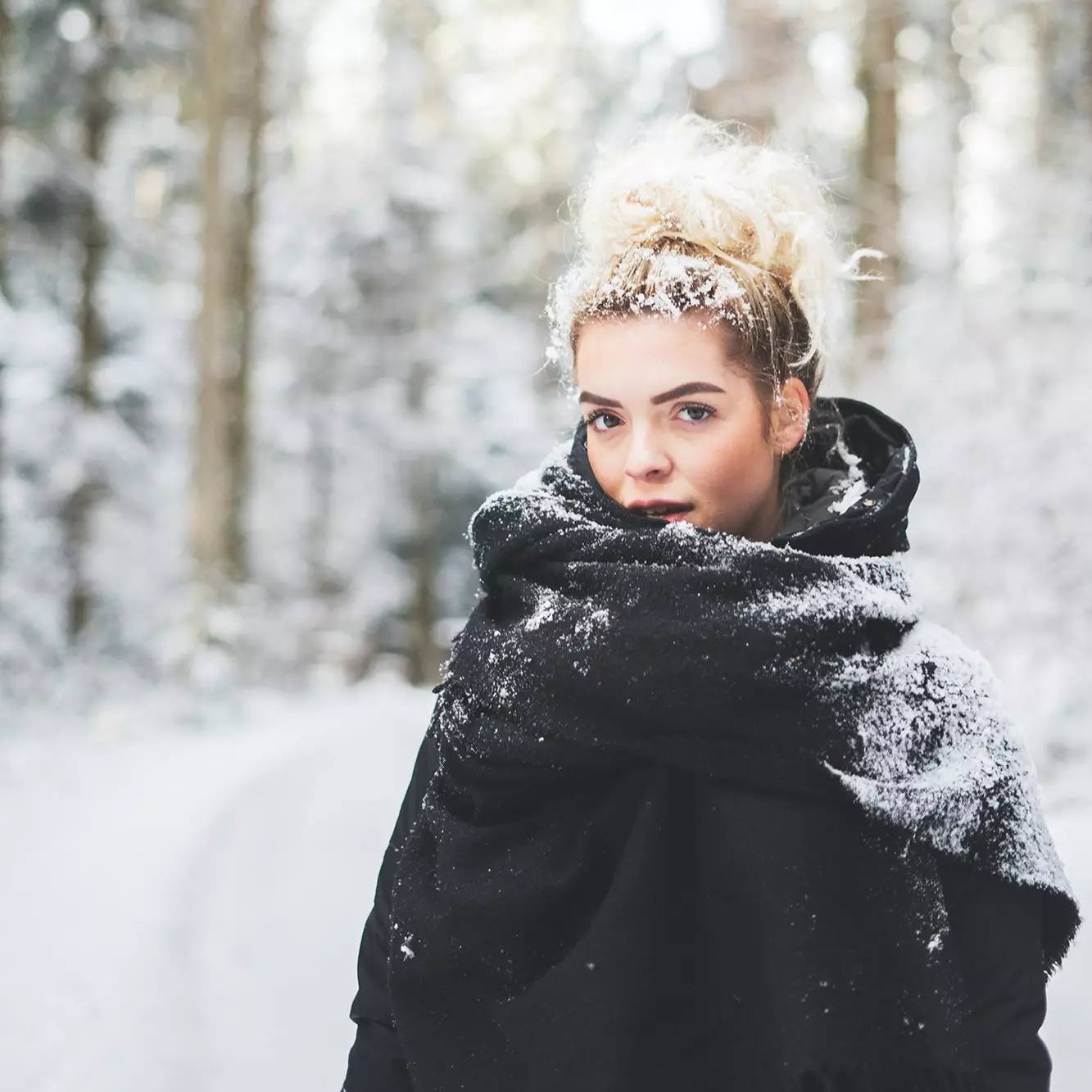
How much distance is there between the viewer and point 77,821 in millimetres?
5863

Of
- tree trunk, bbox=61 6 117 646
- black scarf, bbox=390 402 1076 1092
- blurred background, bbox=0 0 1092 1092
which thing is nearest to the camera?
black scarf, bbox=390 402 1076 1092

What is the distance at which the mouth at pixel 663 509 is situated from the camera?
173 cm

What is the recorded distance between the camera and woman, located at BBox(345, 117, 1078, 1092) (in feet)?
4.91

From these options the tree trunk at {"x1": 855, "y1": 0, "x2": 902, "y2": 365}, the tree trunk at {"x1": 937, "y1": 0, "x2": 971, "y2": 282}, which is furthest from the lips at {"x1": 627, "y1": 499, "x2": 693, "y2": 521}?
the tree trunk at {"x1": 937, "y1": 0, "x2": 971, "y2": 282}

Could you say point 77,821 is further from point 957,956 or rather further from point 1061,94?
point 1061,94

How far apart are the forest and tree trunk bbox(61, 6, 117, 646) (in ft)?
0.15

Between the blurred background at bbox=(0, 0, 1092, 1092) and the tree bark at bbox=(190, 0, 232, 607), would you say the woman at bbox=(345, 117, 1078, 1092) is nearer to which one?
the blurred background at bbox=(0, 0, 1092, 1092)

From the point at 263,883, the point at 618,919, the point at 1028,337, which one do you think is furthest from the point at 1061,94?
the point at 618,919

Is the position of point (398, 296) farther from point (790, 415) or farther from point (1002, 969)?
point (1002, 969)

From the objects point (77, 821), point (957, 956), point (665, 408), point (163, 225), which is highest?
point (163, 225)

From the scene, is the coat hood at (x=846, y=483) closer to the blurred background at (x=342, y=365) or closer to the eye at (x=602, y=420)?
the eye at (x=602, y=420)

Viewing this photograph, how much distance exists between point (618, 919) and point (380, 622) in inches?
690

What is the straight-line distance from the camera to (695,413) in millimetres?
1720

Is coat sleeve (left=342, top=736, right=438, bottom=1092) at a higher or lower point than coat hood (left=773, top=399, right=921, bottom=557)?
lower
